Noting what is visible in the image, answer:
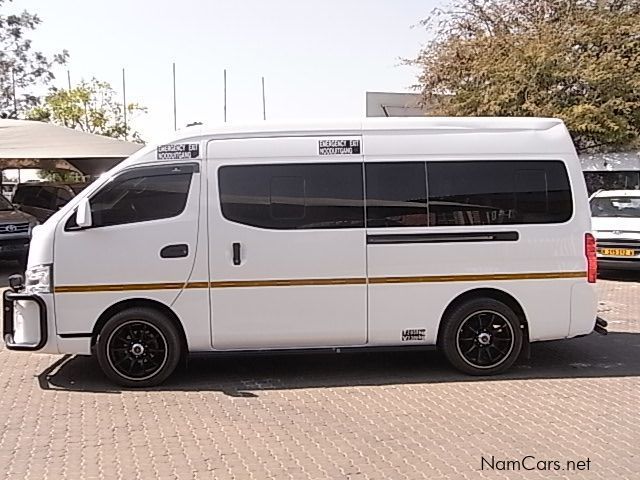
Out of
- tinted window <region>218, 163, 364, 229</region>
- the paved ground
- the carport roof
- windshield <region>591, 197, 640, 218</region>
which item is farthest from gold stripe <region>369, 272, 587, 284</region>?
the carport roof

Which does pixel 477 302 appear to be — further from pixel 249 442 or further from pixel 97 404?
pixel 97 404

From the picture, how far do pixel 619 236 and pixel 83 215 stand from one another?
10.3m

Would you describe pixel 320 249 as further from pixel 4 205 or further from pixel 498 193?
pixel 4 205

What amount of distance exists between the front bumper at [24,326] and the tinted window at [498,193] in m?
3.62

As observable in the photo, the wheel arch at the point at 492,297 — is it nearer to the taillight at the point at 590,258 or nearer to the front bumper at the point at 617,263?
the taillight at the point at 590,258

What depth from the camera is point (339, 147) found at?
23.4 feet

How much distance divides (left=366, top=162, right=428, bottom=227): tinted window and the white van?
13mm

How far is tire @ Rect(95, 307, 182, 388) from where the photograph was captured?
273 inches

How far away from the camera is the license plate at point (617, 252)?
1378 centimetres

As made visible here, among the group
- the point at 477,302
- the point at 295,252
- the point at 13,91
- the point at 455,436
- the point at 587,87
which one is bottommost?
the point at 455,436

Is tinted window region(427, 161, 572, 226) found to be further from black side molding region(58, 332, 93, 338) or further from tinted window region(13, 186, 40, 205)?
tinted window region(13, 186, 40, 205)

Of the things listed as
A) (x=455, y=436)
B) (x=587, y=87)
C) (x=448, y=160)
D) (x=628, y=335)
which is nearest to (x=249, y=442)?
(x=455, y=436)

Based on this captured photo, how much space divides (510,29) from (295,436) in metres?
22.0

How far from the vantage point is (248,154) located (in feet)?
23.0
